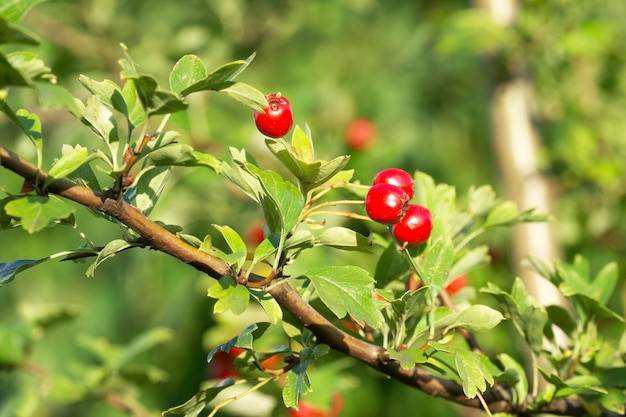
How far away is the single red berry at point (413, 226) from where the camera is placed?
2.55ft

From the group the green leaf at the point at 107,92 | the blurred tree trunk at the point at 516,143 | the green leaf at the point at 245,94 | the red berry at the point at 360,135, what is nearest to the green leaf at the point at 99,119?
the green leaf at the point at 107,92

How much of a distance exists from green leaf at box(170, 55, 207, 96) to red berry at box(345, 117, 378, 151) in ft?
4.37

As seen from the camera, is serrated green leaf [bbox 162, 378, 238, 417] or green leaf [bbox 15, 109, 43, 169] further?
serrated green leaf [bbox 162, 378, 238, 417]

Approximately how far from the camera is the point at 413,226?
0.78m

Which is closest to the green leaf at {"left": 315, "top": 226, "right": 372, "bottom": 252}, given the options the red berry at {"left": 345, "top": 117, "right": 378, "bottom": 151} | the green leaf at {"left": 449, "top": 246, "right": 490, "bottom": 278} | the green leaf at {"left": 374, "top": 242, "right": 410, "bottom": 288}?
the green leaf at {"left": 374, "top": 242, "right": 410, "bottom": 288}

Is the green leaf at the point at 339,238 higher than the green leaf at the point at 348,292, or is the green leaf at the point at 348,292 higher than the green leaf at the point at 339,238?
the green leaf at the point at 339,238

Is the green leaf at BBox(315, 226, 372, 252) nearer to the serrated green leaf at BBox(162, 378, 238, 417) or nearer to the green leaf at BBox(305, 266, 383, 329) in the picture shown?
the green leaf at BBox(305, 266, 383, 329)

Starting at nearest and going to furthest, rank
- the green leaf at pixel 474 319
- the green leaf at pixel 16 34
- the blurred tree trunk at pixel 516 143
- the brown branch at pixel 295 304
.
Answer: the green leaf at pixel 16 34
the brown branch at pixel 295 304
the green leaf at pixel 474 319
the blurred tree trunk at pixel 516 143

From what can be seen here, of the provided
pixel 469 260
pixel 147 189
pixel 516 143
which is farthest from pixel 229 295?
pixel 516 143

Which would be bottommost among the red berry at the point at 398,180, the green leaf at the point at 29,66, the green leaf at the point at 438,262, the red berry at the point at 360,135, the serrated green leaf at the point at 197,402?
the serrated green leaf at the point at 197,402

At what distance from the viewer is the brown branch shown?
65 cm

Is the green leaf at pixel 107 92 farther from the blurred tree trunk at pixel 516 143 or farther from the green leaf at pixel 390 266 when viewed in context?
the blurred tree trunk at pixel 516 143

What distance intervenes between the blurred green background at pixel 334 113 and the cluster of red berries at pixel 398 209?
1.98 ft

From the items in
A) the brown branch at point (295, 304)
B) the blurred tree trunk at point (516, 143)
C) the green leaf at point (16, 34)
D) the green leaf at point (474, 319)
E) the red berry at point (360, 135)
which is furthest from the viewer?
the red berry at point (360, 135)
